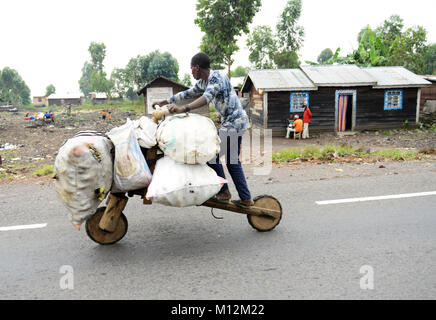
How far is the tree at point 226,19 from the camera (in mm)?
29594

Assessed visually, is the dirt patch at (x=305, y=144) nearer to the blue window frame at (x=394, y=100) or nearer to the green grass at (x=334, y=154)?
the green grass at (x=334, y=154)

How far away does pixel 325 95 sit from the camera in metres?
19.4

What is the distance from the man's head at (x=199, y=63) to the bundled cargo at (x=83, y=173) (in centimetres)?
125

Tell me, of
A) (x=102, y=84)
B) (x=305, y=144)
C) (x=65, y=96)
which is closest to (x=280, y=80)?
(x=305, y=144)

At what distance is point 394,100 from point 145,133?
20.7 m

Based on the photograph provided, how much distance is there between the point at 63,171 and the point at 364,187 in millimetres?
4912

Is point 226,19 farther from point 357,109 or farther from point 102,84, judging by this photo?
point 102,84

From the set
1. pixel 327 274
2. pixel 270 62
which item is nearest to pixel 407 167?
pixel 327 274

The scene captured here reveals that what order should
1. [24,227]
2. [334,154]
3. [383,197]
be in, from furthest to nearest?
[334,154] < [383,197] < [24,227]

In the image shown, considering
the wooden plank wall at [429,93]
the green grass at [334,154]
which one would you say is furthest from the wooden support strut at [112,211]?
the wooden plank wall at [429,93]

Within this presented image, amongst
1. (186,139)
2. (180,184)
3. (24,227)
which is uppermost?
(186,139)

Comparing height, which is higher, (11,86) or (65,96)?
(11,86)

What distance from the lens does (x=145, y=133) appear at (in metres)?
3.41
